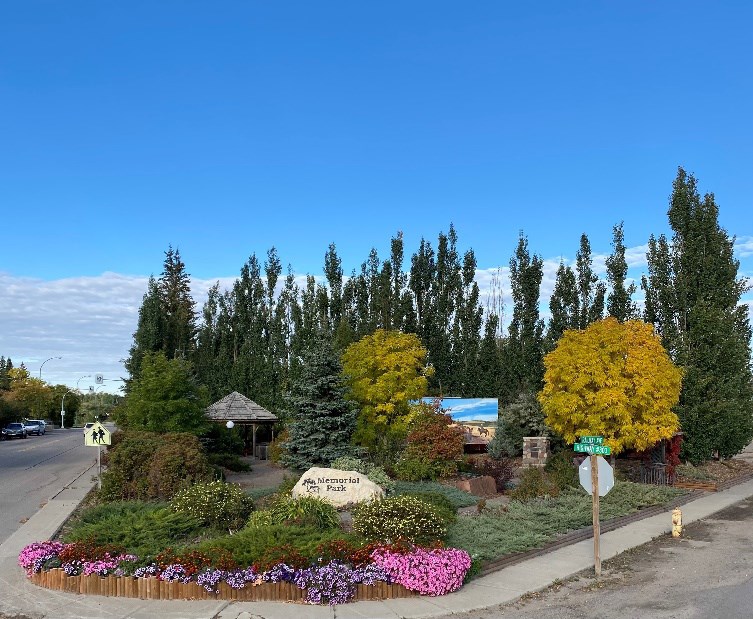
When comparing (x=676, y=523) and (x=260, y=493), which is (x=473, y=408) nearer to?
(x=260, y=493)

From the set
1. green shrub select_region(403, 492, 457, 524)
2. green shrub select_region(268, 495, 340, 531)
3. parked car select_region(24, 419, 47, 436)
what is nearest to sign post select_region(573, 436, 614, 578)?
green shrub select_region(403, 492, 457, 524)

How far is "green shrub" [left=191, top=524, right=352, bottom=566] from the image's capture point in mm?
10434

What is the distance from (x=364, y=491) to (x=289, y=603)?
7.94 m

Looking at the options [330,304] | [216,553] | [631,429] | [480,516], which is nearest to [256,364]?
[330,304]

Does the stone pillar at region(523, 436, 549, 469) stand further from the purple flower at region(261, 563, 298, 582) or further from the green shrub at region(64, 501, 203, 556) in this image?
the purple flower at region(261, 563, 298, 582)

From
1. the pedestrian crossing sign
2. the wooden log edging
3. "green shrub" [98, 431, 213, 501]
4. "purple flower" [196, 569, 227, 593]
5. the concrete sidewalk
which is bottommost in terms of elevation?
the concrete sidewalk

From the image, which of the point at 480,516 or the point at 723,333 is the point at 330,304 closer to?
the point at 723,333

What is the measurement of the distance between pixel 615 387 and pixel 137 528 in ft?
54.5

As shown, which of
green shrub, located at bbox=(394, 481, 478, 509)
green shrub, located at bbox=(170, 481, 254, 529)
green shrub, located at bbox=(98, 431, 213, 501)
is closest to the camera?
green shrub, located at bbox=(170, 481, 254, 529)

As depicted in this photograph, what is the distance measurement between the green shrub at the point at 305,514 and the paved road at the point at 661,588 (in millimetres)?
4628

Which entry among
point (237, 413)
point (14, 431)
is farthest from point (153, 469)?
point (14, 431)

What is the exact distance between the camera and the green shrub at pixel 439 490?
18.2m

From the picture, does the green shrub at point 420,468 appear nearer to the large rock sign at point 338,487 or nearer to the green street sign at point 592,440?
the large rock sign at point 338,487

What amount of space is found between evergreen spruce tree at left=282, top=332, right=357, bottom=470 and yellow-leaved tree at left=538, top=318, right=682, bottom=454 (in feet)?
24.5
